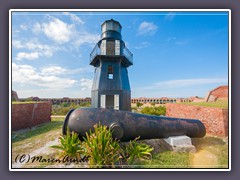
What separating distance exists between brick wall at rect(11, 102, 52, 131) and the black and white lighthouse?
395cm

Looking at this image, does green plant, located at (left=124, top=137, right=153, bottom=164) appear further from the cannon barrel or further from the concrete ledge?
the concrete ledge

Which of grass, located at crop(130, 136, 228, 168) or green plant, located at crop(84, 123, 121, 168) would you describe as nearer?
green plant, located at crop(84, 123, 121, 168)

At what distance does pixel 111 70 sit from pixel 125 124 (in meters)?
8.04

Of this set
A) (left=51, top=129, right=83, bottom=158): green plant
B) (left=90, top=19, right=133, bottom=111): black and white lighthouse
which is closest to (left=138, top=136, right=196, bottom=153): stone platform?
(left=51, top=129, right=83, bottom=158): green plant

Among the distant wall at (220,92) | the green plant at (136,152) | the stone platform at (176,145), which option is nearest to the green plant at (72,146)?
the green plant at (136,152)

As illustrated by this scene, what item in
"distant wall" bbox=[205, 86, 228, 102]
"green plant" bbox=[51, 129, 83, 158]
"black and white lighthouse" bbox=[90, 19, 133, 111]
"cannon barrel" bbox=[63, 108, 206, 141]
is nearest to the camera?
"green plant" bbox=[51, 129, 83, 158]

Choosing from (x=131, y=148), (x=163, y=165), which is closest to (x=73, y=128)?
(x=131, y=148)

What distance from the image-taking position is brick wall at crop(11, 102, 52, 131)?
20.0 feet

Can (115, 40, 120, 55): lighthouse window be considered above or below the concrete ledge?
above

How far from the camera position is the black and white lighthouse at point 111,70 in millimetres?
9738

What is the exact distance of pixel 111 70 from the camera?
1093 centimetres

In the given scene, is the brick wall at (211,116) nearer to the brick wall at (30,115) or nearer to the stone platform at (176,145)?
the stone platform at (176,145)

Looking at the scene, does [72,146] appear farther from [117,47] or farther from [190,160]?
[117,47]
